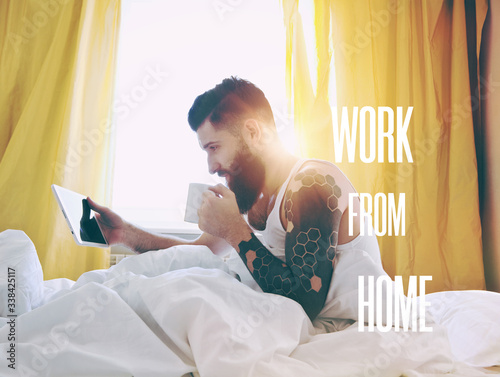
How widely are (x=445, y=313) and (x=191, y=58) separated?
1.88 m

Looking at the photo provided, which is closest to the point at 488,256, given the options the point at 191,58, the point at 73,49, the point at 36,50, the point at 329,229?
the point at 329,229

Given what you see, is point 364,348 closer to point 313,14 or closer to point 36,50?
point 313,14

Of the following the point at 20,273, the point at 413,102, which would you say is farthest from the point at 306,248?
Result: the point at 413,102

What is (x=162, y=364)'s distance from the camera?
24.2 inches

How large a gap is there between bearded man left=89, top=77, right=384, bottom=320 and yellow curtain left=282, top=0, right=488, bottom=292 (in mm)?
896

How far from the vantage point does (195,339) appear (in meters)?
0.64

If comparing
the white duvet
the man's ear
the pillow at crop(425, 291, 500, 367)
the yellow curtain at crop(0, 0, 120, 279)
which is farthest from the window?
the white duvet

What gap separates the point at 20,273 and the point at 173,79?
1.64m

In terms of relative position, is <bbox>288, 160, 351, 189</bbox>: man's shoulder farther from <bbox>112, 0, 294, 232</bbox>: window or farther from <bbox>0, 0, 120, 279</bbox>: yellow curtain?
<bbox>0, 0, 120, 279</bbox>: yellow curtain

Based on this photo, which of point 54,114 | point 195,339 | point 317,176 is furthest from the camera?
point 54,114

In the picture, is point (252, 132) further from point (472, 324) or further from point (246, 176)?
point (472, 324)

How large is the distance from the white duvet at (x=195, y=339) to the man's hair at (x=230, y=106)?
0.54m

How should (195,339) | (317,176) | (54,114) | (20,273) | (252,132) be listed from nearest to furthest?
(195,339) → (20,273) → (317,176) → (252,132) → (54,114)

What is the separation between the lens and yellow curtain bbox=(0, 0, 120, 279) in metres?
1.95
